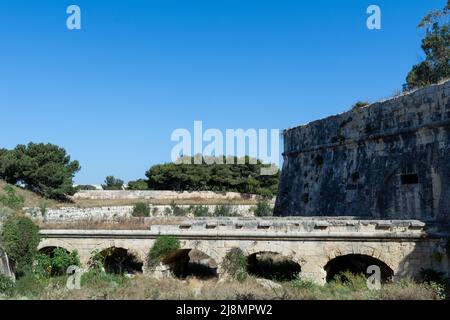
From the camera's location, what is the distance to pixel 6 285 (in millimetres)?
13555

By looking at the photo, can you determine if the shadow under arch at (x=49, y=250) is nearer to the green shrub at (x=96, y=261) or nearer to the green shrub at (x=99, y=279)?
the green shrub at (x=96, y=261)

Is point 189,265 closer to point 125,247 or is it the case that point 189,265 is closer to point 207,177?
point 125,247

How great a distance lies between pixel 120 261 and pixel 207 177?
32.9 metres

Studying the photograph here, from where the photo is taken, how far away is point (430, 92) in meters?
17.0

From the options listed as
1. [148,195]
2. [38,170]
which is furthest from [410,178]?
[38,170]

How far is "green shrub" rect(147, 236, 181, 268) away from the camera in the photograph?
52.3 feet

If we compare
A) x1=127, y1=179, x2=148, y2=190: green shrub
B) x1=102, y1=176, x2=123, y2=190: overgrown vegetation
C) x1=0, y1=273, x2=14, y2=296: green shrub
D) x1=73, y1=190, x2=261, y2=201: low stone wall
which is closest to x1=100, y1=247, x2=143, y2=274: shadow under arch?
x1=0, y1=273, x2=14, y2=296: green shrub

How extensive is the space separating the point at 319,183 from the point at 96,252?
12.3 metres

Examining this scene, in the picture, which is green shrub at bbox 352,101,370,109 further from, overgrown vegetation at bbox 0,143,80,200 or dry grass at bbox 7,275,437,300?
overgrown vegetation at bbox 0,143,80,200

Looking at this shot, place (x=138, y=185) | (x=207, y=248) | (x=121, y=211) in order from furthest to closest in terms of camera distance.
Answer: (x=138, y=185)
(x=121, y=211)
(x=207, y=248)

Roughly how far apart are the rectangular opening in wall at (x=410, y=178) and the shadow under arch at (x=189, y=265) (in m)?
8.37

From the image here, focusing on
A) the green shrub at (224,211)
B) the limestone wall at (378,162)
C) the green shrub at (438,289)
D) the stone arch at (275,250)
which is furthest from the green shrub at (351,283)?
the green shrub at (224,211)
